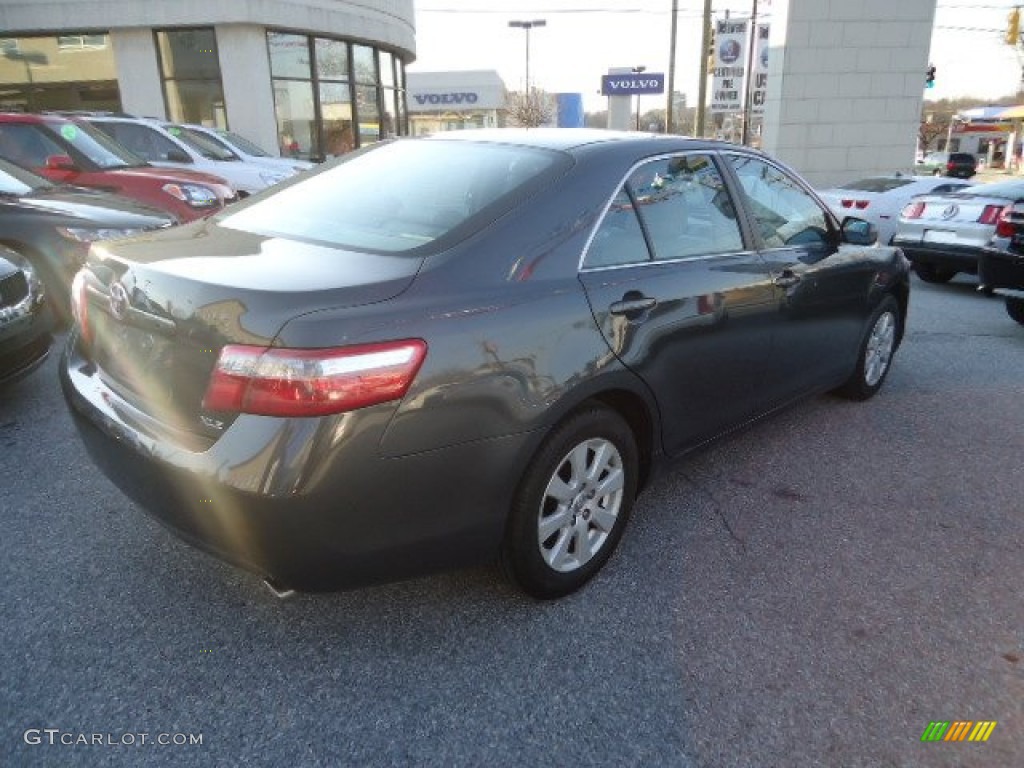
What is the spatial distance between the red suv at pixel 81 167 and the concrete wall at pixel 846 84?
14607mm

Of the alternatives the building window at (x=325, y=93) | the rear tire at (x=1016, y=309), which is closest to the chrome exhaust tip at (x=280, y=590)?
the rear tire at (x=1016, y=309)

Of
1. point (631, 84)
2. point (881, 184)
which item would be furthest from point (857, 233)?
point (631, 84)

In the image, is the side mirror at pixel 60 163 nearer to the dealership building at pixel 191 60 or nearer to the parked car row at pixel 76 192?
the parked car row at pixel 76 192

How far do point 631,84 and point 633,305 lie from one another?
25.9 m

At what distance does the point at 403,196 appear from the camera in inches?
114

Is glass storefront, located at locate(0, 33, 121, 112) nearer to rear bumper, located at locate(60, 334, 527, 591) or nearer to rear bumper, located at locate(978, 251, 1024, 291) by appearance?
rear bumper, located at locate(978, 251, 1024, 291)

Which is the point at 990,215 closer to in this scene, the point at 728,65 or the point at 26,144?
the point at 728,65

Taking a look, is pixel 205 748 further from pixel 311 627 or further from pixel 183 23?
pixel 183 23

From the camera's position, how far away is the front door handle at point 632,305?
267cm

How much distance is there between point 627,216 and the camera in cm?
285

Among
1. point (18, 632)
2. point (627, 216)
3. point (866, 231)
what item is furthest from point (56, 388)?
point (866, 231)

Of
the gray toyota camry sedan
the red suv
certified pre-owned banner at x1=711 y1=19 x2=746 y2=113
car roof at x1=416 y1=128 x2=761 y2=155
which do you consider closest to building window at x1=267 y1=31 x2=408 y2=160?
certified pre-owned banner at x1=711 y1=19 x2=746 y2=113

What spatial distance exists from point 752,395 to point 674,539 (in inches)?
31.6

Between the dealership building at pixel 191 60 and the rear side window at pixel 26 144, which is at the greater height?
the dealership building at pixel 191 60
